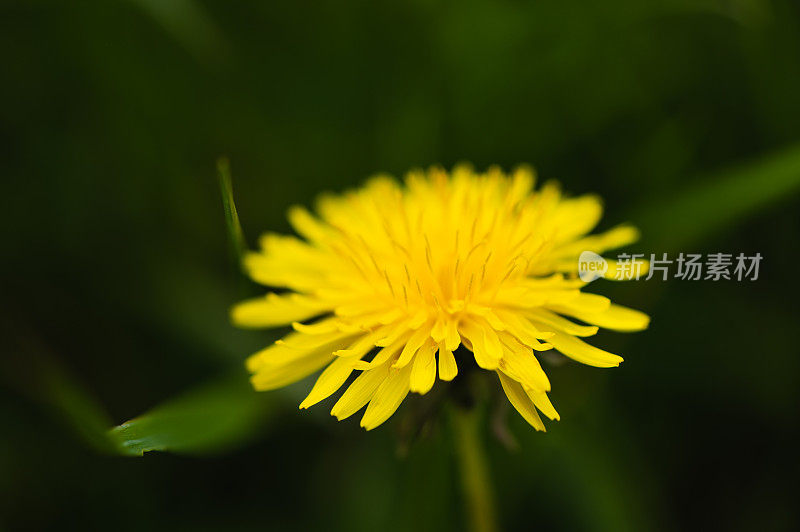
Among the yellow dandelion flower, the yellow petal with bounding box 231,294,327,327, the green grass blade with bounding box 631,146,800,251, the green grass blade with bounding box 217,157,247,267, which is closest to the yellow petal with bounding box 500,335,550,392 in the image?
the yellow dandelion flower

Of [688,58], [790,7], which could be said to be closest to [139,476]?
[688,58]

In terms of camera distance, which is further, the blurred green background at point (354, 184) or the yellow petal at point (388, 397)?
the blurred green background at point (354, 184)

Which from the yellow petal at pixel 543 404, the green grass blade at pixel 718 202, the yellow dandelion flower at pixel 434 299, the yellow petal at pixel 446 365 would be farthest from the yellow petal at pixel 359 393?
the green grass blade at pixel 718 202

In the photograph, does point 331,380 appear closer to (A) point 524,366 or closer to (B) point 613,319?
(A) point 524,366

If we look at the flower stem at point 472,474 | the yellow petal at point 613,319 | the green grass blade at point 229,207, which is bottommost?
the flower stem at point 472,474

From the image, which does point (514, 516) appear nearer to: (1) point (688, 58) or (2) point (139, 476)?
(2) point (139, 476)

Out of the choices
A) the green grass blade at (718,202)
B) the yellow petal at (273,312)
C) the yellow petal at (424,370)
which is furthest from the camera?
the green grass blade at (718,202)

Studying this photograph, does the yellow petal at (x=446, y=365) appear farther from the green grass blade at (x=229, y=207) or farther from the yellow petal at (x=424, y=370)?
the green grass blade at (x=229, y=207)
